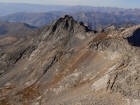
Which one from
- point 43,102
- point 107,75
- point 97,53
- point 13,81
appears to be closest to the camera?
point 107,75

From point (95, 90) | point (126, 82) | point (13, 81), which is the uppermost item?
point (126, 82)

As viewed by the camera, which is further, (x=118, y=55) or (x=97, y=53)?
(x=97, y=53)

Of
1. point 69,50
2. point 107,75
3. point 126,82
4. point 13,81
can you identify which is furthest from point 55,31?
point 126,82

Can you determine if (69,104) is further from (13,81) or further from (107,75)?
(13,81)

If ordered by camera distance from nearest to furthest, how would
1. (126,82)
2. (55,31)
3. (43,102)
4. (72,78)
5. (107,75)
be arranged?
(126,82)
(107,75)
(43,102)
(72,78)
(55,31)

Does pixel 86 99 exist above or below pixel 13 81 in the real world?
above

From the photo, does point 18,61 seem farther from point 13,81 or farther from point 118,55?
point 118,55
